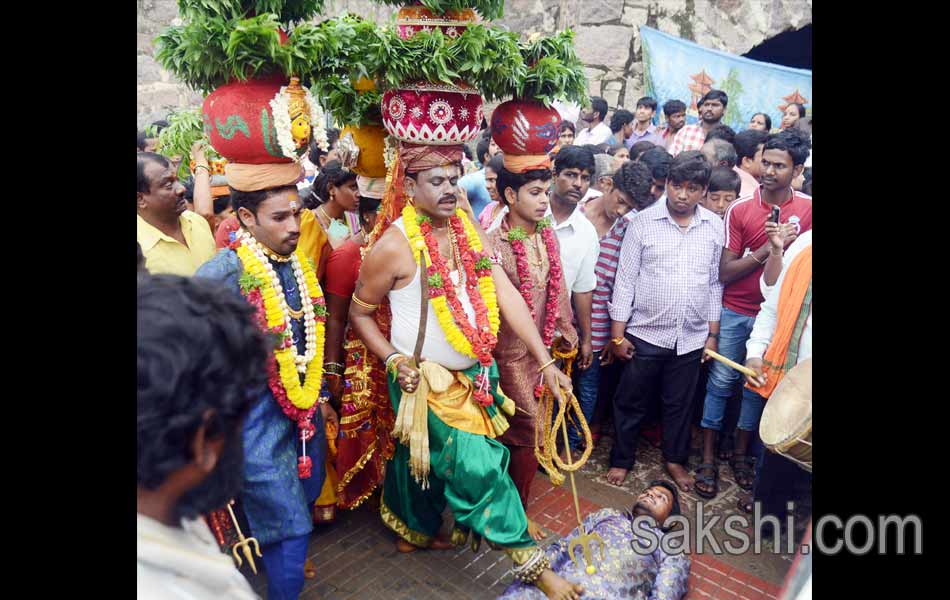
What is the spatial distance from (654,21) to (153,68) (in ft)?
24.2

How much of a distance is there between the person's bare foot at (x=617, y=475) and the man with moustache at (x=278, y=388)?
8.25 ft

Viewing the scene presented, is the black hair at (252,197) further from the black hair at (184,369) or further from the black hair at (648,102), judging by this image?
the black hair at (648,102)

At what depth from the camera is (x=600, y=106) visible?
10047mm

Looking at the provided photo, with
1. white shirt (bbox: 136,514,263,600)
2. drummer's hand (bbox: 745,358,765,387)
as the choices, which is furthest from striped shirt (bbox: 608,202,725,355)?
white shirt (bbox: 136,514,263,600)

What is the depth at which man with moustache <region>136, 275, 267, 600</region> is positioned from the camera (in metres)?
1.48

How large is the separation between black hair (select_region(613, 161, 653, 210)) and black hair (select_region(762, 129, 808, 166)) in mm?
Result: 853

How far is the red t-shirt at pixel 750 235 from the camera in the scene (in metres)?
4.67

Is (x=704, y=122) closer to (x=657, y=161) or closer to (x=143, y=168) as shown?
(x=657, y=161)

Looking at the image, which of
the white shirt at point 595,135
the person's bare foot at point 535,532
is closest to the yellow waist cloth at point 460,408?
the person's bare foot at point 535,532

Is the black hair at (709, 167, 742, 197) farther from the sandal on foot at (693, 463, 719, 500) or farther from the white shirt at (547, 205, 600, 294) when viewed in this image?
the sandal on foot at (693, 463, 719, 500)

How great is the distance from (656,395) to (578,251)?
49.7 inches
